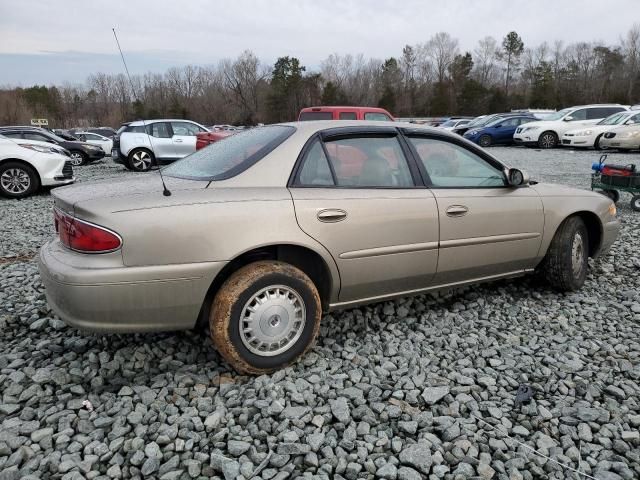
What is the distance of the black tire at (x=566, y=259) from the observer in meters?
3.88

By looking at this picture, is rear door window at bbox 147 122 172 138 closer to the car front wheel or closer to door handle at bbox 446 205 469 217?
the car front wheel

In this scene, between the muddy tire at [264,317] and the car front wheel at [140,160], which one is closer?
the muddy tire at [264,317]

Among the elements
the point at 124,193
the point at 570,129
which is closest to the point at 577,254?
the point at 124,193

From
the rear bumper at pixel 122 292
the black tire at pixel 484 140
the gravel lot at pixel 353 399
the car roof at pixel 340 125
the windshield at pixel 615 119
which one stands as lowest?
the gravel lot at pixel 353 399

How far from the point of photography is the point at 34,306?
3.64 m

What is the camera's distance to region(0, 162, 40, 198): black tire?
357 inches

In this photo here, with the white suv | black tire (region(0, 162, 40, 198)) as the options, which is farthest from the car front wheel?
black tire (region(0, 162, 40, 198))

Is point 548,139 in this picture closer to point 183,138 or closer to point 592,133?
point 592,133

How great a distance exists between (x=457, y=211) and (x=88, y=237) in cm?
233

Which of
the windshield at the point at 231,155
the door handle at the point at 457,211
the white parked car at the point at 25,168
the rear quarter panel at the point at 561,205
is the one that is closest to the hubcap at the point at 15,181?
the white parked car at the point at 25,168

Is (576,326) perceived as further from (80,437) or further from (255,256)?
(80,437)

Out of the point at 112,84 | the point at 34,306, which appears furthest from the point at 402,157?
the point at 112,84

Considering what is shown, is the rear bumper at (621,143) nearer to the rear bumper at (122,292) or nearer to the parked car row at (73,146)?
the rear bumper at (122,292)

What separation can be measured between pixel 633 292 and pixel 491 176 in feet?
5.30
